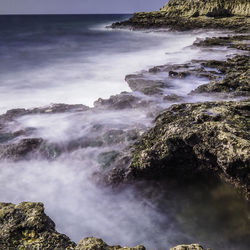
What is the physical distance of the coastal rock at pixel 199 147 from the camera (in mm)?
3172

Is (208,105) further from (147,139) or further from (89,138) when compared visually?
(89,138)

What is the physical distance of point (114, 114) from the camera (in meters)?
6.29

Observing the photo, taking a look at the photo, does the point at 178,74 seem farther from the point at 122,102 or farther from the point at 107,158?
the point at 107,158

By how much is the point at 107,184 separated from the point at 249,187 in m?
2.05

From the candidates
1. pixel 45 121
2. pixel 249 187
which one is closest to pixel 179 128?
pixel 249 187

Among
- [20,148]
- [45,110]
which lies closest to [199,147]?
[20,148]

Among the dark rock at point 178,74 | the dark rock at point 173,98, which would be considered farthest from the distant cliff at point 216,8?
the dark rock at point 173,98

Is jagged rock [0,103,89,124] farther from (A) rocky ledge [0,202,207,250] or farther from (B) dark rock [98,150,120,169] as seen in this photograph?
(A) rocky ledge [0,202,207,250]

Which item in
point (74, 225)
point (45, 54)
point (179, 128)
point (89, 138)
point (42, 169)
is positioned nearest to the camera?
point (74, 225)

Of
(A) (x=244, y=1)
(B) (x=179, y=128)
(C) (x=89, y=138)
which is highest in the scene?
(A) (x=244, y=1)

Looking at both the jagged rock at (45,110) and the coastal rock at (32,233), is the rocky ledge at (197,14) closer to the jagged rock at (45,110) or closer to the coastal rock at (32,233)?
the jagged rock at (45,110)

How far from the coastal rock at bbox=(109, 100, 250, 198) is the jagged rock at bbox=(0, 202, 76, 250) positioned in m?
1.67

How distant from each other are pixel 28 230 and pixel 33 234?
0.08 metres

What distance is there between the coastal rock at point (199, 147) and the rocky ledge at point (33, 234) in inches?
54.1
